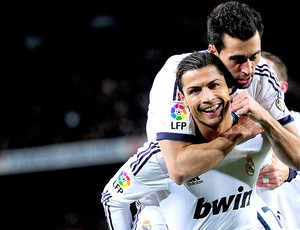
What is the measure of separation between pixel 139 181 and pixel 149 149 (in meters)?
0.17

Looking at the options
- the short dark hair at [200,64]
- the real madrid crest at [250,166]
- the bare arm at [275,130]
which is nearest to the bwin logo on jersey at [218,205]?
the real madrid crest at [250,166]

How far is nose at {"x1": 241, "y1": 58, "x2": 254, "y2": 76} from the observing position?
300cm

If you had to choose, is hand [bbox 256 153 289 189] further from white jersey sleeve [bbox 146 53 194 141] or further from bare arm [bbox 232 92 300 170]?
white jersey sleeve [bbox 146 53 194 141]

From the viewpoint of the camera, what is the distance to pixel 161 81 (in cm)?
320

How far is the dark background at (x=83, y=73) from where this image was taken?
24.9ft

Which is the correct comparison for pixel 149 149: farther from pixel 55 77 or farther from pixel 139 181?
pixel 55 77

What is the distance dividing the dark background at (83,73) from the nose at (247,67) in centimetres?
448

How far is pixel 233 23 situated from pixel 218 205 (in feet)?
2.73

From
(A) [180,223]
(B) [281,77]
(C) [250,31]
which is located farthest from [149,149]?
(B) [281,77]

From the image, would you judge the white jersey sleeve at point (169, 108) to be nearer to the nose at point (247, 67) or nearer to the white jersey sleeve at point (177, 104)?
the white jersey sleeve at point (177, 104)

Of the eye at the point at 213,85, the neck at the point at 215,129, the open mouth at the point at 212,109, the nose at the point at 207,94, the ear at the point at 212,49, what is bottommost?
the neck at the point at 215,129

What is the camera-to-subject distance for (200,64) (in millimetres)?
3031

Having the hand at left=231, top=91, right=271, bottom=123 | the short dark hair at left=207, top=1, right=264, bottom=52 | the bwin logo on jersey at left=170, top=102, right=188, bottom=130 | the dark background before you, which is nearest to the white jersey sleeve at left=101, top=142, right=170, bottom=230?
the bwin logo on jersey at left=170, top=102, right=188, bottom=130

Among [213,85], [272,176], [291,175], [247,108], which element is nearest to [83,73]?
[291,175]
